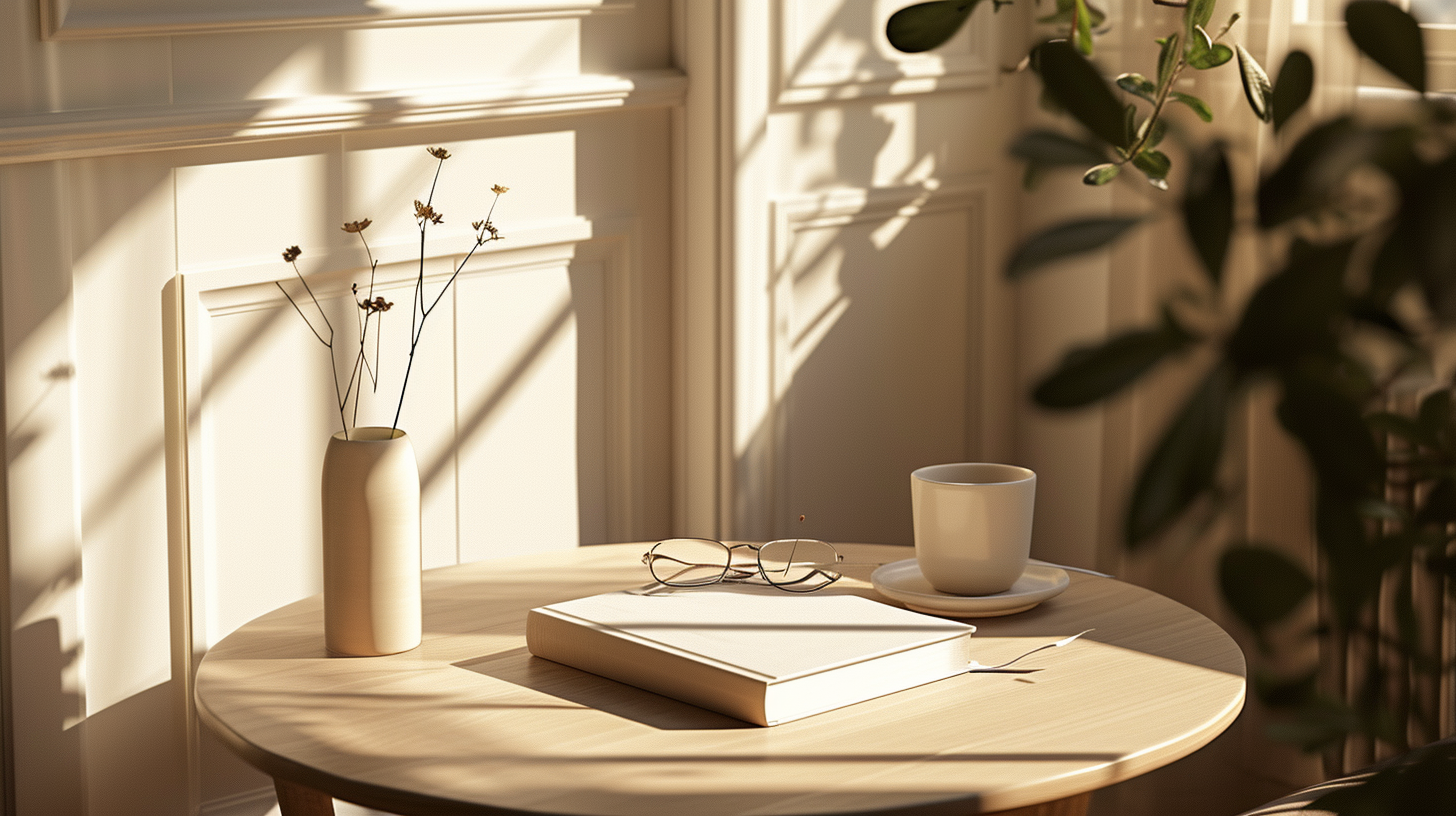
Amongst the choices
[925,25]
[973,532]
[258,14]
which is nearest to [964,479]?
[973,532]

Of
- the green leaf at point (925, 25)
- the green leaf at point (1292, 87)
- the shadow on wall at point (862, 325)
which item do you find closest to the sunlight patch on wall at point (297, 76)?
the shadow on wall at point (862, 325)

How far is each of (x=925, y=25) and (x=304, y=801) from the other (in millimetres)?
1248

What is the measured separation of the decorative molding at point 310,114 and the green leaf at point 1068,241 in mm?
1671

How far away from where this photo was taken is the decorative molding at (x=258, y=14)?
1.76 metres

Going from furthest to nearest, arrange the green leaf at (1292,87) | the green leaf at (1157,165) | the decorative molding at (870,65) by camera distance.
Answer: the decorative molding at (870,65) → the green leaf at (1157,165) → the green leaf at (1292,87)

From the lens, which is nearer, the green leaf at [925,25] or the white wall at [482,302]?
the green leaf at [925,25]

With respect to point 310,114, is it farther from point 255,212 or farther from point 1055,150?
point 1055,150

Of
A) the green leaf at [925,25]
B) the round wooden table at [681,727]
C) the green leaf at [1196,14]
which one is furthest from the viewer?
the green leaf at [1196,14]

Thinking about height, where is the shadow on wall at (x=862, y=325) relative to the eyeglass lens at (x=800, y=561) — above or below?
above

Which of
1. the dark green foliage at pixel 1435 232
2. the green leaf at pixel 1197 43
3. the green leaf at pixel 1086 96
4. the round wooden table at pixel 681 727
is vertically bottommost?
the round wooden table at pixel 681 727

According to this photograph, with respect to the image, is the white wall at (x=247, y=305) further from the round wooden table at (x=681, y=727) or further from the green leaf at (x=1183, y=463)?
the green leaf at (x=1183, y=463)

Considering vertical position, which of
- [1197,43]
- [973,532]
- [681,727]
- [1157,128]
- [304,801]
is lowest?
[304,801]

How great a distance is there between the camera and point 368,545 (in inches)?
58.4

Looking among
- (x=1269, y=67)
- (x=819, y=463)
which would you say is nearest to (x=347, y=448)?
(x=819, y=463)
